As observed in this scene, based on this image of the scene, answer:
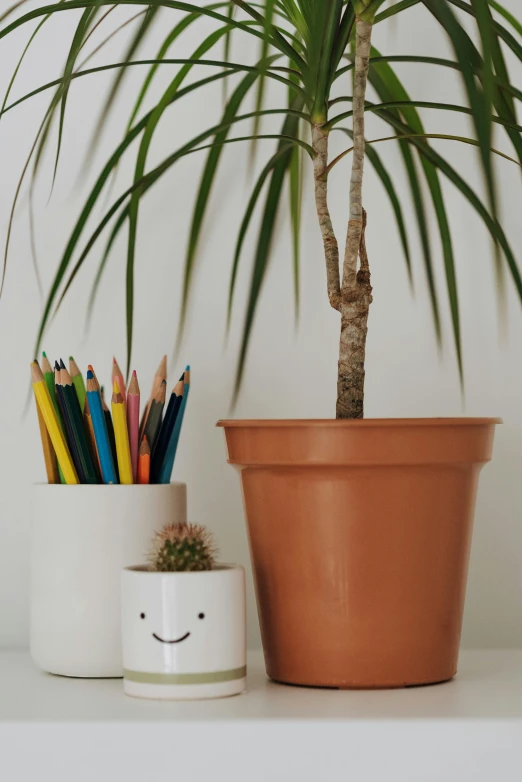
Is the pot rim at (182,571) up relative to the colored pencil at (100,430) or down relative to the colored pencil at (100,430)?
down

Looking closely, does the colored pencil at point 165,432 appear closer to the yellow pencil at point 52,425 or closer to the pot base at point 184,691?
the yellow pencil at point 52,425

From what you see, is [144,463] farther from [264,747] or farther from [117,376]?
[264,747]

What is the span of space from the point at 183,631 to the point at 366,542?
16 centimetres

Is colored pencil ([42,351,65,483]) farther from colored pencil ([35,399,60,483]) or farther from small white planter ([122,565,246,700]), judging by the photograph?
small white planter ([122,565,246,700])

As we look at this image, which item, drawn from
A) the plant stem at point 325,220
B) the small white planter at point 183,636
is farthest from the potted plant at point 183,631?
the plant stem at point 325,220

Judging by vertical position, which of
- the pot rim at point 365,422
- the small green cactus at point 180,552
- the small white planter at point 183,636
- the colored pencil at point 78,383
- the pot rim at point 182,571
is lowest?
the small white planter at point 183,636

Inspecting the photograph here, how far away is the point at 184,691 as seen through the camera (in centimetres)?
67

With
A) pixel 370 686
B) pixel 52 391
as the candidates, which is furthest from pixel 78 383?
pixel 370 686

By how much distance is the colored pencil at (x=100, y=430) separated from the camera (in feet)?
2.56

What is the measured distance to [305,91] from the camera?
0.77 metres

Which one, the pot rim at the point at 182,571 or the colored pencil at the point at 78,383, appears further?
the colored pencil at the point at 78,383

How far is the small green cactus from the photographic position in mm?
694

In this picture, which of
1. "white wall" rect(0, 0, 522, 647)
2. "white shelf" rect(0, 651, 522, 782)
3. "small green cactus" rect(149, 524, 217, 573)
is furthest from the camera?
"white wall" rect(0, 0, 522, 647)

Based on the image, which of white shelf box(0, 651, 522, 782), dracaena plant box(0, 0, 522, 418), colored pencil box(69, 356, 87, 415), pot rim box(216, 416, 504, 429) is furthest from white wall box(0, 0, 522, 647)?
white shelf box(0, 651, 522, 782)
